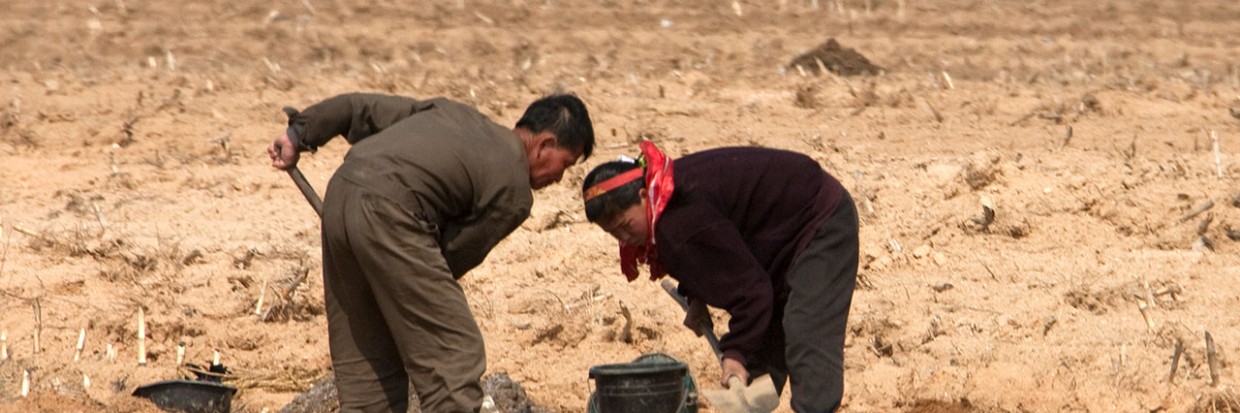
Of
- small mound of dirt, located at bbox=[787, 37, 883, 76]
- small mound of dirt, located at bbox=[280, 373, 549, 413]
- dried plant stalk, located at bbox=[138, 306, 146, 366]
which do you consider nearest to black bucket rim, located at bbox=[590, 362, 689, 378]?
small mound of dirt, located at bbox=[280, 373, 549, 413]

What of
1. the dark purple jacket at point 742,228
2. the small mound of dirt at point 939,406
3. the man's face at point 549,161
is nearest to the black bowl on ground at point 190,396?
the man's face at point 549,161

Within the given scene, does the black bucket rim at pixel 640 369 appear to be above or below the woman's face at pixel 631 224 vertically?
below

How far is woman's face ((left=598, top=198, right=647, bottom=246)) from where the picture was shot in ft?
16.4

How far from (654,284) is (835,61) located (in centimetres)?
463

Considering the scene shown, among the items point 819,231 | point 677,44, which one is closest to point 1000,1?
point 677,44

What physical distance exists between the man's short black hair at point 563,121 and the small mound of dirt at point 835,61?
22.5ft

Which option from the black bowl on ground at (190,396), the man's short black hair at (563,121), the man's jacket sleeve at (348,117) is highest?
the man's short black hair at (563,121)

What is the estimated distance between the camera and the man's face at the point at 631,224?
4988mm

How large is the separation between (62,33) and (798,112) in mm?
6996

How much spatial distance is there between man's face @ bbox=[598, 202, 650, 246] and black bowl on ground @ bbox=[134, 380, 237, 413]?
2.24 m

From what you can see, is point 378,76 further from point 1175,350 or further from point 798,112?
point 1175,350

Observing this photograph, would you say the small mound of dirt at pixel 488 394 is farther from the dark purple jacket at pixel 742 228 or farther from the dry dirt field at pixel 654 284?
the dark purple jacket at pixel 742 228

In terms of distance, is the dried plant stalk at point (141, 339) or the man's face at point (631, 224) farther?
the dried plant stalk at point (141, 339)

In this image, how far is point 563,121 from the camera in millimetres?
5020
